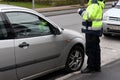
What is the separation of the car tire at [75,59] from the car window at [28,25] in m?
0.90

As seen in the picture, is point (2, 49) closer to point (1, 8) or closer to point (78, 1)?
point (1, 8)

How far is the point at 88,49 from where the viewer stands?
7.39 m

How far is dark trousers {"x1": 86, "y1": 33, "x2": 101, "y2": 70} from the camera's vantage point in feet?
23.8

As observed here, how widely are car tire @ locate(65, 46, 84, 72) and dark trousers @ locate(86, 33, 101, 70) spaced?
0.22 m

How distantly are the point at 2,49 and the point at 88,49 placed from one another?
233 cm

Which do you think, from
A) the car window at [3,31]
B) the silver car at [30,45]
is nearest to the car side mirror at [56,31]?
the silver car at [30,45]

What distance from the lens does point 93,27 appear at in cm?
717

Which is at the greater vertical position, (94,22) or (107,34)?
(94,22)

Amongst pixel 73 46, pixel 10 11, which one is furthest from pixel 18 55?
pixel 73 46

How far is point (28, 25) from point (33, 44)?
0.40m

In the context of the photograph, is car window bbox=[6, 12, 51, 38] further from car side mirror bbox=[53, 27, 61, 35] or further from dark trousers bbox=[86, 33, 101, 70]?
dark trousers bbox=[86, 33, 101, 70]

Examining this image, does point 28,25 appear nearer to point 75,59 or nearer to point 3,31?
point 3,31

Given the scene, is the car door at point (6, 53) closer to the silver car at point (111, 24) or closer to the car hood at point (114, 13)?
the silver car at point (111, 24)

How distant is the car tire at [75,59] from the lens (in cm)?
733
